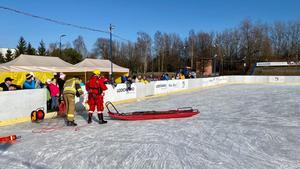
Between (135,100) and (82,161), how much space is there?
10.0 m

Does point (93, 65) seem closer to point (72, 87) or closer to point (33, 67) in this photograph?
point (33, 67)

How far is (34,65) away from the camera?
19.9 meters

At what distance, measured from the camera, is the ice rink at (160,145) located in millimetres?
4648

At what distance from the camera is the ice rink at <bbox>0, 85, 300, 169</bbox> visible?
465 cm

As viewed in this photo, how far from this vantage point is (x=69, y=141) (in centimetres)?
602

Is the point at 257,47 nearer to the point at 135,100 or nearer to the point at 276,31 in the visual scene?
the point at 276,31

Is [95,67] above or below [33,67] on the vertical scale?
above

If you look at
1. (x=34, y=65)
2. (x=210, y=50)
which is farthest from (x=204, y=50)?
(x=34, y=65)

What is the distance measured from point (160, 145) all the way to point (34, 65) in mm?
16738

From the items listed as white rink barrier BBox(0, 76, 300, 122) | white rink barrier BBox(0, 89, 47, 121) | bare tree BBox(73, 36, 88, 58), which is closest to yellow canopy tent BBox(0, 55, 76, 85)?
white rink barrier BBox(0, 76, 300, 122)

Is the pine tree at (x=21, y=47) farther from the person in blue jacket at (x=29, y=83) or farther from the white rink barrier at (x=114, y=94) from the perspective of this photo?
the person in blue jacket at (x=29, y=83)

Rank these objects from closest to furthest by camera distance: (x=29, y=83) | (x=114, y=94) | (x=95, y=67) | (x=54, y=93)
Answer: (x=29, y=83) < (x=54, y=93) < (x=114, y=94) < (x=95, y=67)

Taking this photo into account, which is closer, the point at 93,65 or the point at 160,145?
the point at 160,145

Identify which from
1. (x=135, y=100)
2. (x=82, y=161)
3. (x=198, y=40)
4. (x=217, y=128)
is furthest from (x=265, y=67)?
(x=82, y=161)
